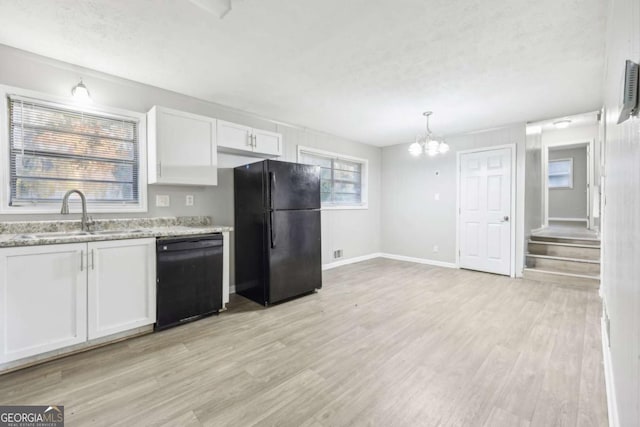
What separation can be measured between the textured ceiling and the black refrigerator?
99 cm

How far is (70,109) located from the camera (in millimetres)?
2588

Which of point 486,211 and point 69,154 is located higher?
point 69,154

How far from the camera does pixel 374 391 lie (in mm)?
1758

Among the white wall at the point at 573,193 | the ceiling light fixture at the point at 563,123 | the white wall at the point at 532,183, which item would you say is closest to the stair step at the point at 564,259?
the white wall at the point at 532,183

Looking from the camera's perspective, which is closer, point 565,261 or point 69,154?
point 69,154

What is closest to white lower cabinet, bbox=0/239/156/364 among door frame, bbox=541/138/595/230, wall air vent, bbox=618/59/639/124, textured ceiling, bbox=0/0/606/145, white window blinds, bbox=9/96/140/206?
white window blinds, bbox=9/96/140/206

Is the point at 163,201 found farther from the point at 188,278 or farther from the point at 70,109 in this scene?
the point at 70,109

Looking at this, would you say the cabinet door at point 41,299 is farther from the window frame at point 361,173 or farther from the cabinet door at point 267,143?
the window frame at point 361,173

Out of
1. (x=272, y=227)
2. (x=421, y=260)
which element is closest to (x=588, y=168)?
(x=421, y=260)

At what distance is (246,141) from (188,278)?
70.6 inches

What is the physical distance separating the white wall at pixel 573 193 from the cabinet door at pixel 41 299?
9435 millimetres

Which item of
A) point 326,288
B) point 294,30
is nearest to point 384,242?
point 326,288

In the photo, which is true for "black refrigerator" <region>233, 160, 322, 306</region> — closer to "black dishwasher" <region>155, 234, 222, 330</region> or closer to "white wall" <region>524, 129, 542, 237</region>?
"black dishwasher" <region>155, 234, 222, 330</region>

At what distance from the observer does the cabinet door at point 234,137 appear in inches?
130
